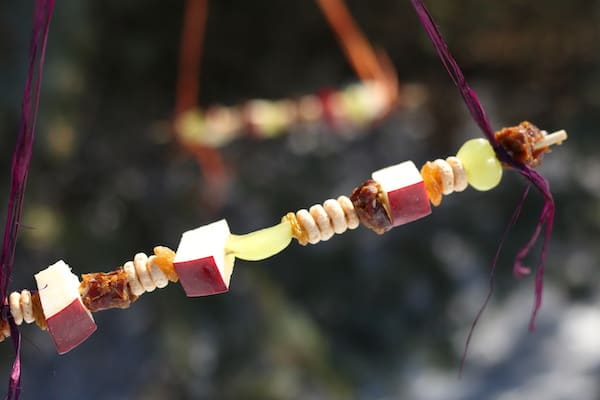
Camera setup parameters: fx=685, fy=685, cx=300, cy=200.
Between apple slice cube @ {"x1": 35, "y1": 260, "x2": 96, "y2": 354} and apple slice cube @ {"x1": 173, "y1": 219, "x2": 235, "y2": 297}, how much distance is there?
0.05m

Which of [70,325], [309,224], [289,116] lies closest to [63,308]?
[70,325]

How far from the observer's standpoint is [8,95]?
2.80 ft

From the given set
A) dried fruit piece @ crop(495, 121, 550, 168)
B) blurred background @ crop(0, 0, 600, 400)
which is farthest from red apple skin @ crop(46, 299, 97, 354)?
blurred background @ crop(0, 0, 600, 400)

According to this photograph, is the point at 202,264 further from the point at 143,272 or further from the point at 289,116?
the point at 289,116

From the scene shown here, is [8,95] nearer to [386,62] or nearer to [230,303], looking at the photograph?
[230,303]

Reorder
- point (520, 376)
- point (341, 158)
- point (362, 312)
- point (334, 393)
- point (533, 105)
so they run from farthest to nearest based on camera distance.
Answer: point (341, 158)
point (533, 105)
point (520, 376)
point (362, 312)
point (334, 393)

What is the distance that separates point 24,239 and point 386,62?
69 centimetres

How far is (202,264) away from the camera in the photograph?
1.05ft

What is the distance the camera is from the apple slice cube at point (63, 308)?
315 mm

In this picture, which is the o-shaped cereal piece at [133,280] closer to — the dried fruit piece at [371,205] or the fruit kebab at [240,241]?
the fruit kebab at [240,241]

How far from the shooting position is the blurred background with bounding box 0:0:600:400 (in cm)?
85

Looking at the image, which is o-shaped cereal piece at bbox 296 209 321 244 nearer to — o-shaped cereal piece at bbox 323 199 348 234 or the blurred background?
o-shaped cereal piece at bbox 323 199 348 234

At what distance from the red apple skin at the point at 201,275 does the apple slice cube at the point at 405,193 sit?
88 millimetres

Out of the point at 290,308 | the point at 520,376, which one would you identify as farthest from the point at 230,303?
the point at 520,376
